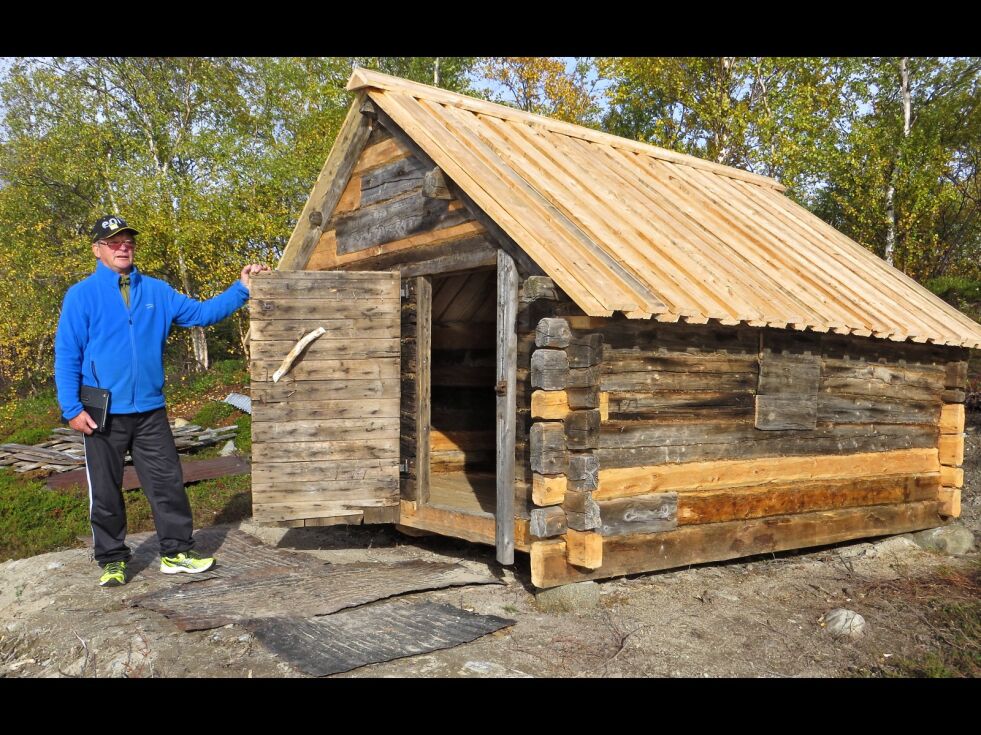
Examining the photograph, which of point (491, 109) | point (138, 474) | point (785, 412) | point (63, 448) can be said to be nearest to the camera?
point (138, 474)

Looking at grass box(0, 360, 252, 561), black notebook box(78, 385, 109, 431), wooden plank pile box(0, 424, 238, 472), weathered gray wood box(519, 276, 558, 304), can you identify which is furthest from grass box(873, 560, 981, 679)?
wooden plank pile box(0, 424, 238, 472)

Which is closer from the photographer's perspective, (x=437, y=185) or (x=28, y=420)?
(x=437, y=185)

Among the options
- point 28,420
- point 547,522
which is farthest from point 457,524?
point 28,420

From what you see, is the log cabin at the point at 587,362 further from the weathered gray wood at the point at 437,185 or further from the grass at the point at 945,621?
the grass at the point at 945,621

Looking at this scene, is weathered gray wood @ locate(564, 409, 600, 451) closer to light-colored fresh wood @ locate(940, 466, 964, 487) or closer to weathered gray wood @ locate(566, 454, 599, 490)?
weathered gray wood @ locate(566, 454, 599, 490)

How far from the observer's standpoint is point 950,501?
27.6ft

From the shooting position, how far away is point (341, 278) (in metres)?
6.49

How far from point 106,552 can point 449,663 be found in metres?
2.85

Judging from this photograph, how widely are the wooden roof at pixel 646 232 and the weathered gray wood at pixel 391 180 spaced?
46 centimetres

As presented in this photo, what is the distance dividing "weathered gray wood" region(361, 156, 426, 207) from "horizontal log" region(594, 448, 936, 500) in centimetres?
314

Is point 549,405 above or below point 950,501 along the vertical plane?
above

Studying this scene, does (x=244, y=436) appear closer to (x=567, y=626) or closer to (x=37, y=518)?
(x=37, y=518)

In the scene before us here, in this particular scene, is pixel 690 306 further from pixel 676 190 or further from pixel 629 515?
pixel 676 190

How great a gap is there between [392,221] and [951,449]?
6.57 meters
